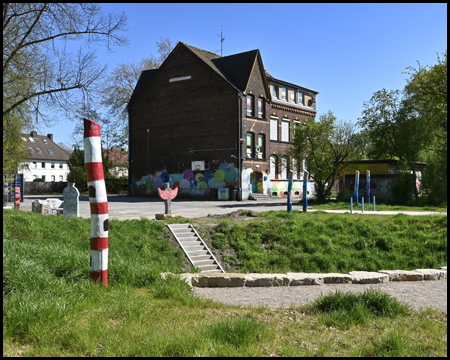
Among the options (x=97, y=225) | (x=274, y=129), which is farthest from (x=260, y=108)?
(x=97, y=225)

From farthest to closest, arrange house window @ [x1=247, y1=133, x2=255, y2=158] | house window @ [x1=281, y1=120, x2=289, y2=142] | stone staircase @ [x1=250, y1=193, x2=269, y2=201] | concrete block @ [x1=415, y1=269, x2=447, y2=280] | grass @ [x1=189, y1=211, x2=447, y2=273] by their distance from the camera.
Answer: house window @ [x1=281, y1=120, x2=289, y2=142] → house window @ [x1=247, y1=133, x2=255, y2=158] → stone staircase @ [x1=250, y1=193, x2=269, y2=201] → grass @ [x1=189, y1=211, x2=447, y2=273] → concrete block @ [x1=415, y1=269, x2=447, y2=280]

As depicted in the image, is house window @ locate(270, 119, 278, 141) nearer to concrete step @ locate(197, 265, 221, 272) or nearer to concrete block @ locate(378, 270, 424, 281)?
concrete step @ locate(197, 265, 221, 272)

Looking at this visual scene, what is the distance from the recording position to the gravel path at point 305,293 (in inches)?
274

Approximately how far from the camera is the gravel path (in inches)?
274

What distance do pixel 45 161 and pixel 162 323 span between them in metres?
89.3

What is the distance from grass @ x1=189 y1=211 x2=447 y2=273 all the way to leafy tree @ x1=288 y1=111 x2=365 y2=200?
14461mm

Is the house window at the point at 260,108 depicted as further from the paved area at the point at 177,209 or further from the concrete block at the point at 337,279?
the concrete block at the point at 337,279

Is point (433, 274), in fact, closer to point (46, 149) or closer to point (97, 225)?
point (97, 225)

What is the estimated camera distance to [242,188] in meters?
38.4

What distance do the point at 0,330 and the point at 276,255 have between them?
11685 mm

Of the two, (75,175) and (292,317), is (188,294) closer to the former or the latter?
(292,317)

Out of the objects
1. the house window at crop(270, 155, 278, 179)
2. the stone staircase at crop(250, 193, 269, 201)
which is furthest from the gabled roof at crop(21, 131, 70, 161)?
the stone staircase at crop(250, 193, 269, 201)

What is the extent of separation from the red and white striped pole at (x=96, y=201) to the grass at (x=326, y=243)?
27.2 ft

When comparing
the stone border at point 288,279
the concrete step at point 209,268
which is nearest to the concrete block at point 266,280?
the stone border at point 288,279
